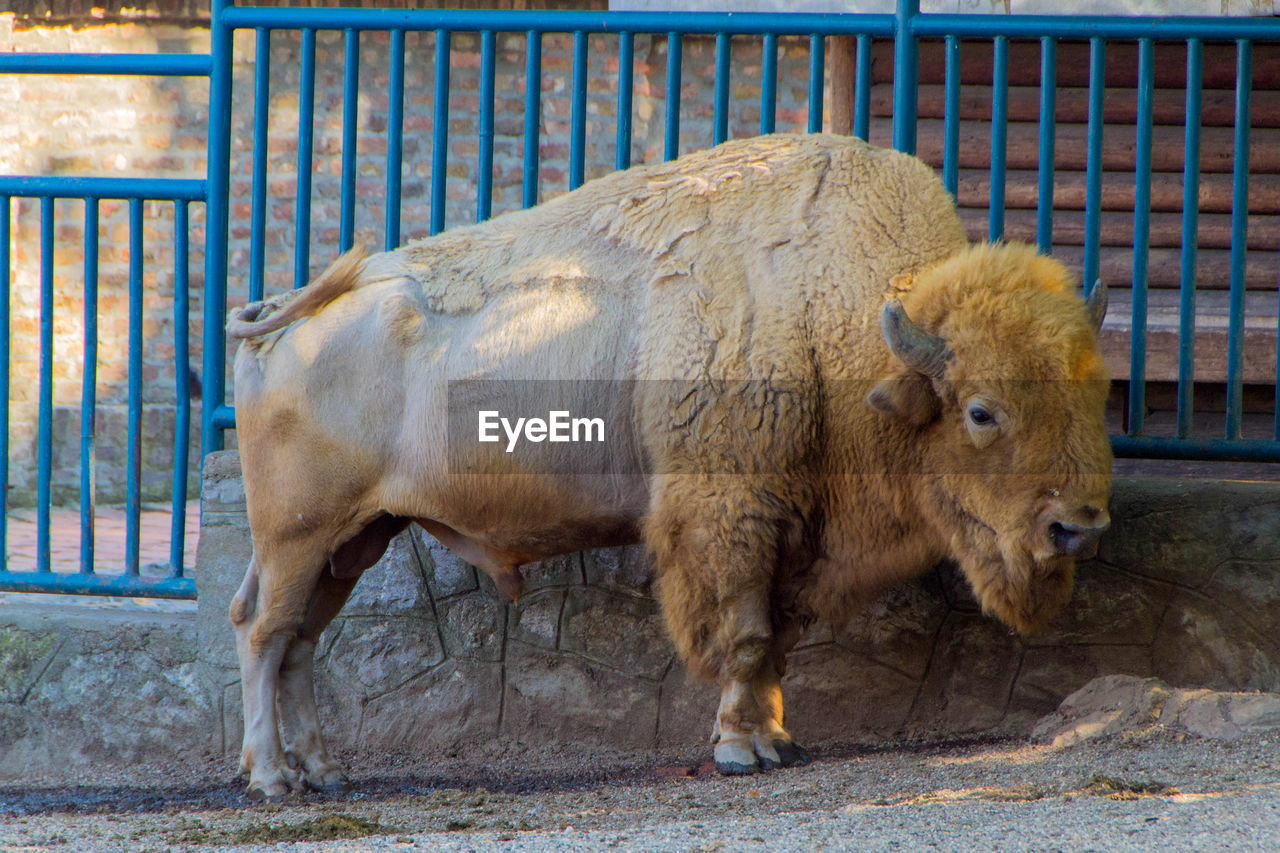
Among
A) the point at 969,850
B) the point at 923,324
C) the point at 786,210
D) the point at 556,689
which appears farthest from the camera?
the point at 556,689

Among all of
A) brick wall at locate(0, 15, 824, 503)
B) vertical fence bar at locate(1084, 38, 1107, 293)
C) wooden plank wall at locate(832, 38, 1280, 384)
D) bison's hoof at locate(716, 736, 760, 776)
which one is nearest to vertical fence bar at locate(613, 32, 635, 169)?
vertical fence bar at locate(1084, 38, 1107, 293)

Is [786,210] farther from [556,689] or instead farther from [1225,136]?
[1225,136]

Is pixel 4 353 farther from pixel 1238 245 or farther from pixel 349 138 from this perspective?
pixel 1238 245

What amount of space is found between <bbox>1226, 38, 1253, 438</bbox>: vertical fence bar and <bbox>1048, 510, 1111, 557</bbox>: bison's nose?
4.63 ft

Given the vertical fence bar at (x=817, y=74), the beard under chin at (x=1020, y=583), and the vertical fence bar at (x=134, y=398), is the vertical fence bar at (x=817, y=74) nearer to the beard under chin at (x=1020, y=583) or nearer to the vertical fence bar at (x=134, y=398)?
the beard under chin at (x=1020, y=583)

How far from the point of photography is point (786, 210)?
149 inches

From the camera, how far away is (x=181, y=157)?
27.7 feet

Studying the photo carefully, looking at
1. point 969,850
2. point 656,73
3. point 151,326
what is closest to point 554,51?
point 656,73

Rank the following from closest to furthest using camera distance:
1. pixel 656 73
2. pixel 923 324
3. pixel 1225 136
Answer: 1. pixel 923 324
2. pixel 1225 136
3. pixel 656 73

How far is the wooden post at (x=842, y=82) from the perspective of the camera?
6469 millimetres

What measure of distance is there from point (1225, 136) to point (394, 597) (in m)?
4.76

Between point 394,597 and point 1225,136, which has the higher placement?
point 1225,136

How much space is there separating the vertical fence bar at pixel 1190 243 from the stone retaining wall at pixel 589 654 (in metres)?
0.32

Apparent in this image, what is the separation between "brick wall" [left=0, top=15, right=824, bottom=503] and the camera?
26.6ft
